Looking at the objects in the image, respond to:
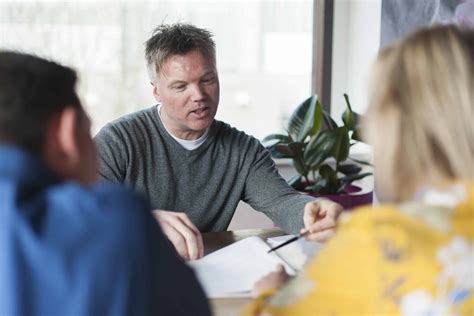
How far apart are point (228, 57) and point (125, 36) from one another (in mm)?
526

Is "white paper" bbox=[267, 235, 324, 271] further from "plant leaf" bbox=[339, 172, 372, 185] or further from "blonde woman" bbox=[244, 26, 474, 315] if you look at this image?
"plant leaf" bbox=[339, 172, 372, 185]

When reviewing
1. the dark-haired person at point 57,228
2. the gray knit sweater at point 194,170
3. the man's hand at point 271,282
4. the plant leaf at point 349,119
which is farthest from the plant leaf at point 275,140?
the dark-haired person at point 57,228

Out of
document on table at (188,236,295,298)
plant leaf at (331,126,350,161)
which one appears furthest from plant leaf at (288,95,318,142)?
document on table at (188,236,295,298)

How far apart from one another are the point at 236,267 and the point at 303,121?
4.42 ft

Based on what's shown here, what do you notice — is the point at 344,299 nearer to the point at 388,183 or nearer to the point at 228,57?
the point at 388,183

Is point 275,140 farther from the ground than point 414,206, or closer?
closer

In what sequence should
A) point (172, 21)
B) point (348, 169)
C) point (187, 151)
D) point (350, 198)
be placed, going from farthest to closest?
1. point (172, 21)
2. point (348, 169)
3. point (350, 198)
4. point (187, 151)

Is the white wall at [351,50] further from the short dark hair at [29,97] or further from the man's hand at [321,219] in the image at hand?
the short dark hair at [29,97]

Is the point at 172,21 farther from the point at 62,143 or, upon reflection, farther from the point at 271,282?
the point at 62,143

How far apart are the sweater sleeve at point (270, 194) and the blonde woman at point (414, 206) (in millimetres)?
959

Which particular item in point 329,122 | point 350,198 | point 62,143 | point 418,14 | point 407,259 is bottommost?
point 350,198

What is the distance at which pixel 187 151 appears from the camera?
213cm

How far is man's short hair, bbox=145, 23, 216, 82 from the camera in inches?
82.4

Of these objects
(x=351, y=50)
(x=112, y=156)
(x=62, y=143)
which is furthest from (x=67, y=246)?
(x=351, y=50)
